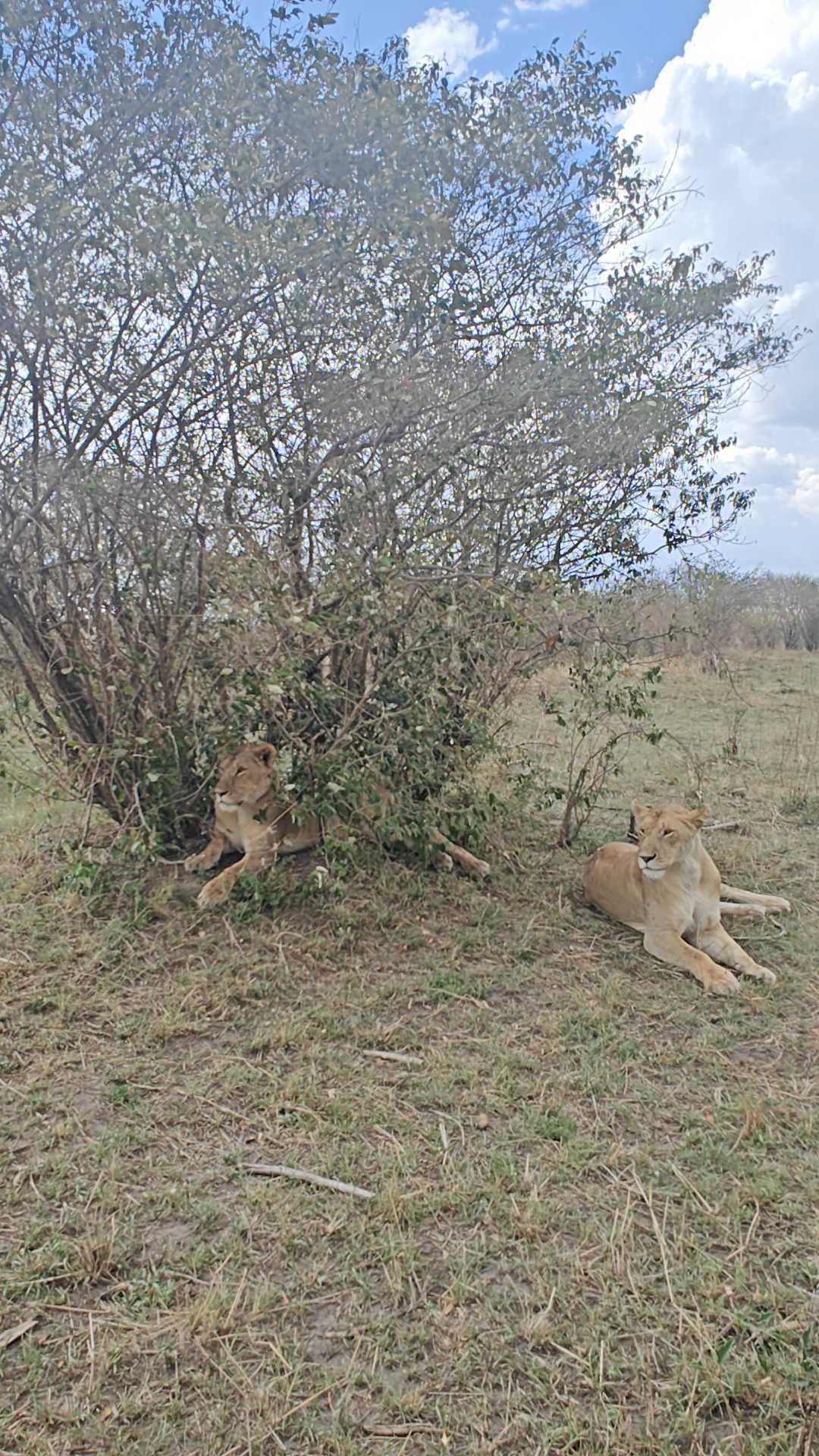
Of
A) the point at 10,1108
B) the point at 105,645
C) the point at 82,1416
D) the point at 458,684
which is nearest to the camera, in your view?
the point at 82,1416

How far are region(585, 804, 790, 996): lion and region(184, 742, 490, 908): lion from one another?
41.3 inches

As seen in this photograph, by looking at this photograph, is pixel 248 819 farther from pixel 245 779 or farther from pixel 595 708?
pixel 595 708

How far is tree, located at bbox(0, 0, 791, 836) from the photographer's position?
3744 millimetres

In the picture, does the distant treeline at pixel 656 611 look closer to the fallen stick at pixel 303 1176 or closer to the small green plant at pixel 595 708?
the small green plant at pixel 595 708

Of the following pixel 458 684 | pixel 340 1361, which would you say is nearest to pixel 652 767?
pixel 458 684

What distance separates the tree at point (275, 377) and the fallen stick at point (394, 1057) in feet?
4.71

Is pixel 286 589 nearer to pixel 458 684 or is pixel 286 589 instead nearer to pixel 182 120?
pixel 458 684

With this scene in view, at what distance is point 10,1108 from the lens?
9.41 ft

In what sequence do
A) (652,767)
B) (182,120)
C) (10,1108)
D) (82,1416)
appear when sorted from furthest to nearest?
(652,767) → (182,120) → (10,1108) → (82,1416)

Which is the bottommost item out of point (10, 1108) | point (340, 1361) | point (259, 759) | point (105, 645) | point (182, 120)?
point (340, 1361)

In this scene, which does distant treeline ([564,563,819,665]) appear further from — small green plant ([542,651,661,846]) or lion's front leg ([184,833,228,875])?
lion's front leg ([184,833,228,875])

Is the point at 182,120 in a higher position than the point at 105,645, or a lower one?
higher

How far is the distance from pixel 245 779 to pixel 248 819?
0.22 m

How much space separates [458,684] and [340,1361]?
127 inches
